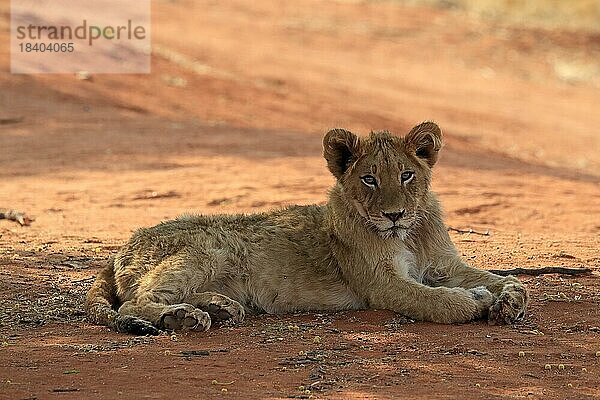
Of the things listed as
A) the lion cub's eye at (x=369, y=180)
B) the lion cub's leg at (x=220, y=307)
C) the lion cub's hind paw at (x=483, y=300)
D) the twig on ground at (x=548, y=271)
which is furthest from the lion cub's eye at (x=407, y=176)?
the twig on ground at (x=548, y=271)

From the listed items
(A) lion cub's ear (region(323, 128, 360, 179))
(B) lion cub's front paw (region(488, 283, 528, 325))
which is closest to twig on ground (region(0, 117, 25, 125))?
(A) lion cub's ear (region(323, 128, 360, 179))

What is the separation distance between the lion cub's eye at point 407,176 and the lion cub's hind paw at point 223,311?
1.26 metres

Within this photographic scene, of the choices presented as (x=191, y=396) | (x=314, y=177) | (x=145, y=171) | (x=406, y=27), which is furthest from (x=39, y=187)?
(x=406, y=27)

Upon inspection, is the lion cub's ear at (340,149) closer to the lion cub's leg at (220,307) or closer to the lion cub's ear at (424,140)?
the lion cub's ear at (424,140)

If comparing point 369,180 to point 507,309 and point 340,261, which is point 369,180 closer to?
point 340,261

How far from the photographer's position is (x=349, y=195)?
280 inches

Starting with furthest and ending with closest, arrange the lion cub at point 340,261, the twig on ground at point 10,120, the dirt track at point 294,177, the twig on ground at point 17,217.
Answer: the twig on ground at point 10,120
the twig on ground at point 17,217
the lion cub at point 340,261
the dirt track at point 294,177

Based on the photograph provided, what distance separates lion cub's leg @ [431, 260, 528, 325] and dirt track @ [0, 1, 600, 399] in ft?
0.47

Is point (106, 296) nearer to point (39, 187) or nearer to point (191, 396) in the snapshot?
point (191, 396)

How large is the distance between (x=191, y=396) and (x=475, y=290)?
2.20m

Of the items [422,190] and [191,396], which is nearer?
[191,396]

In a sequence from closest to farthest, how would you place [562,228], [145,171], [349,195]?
[349,195] → [562,228] → [145,171]

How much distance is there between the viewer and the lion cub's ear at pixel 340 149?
7.09 metres

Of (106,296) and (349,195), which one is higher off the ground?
(349,195)
